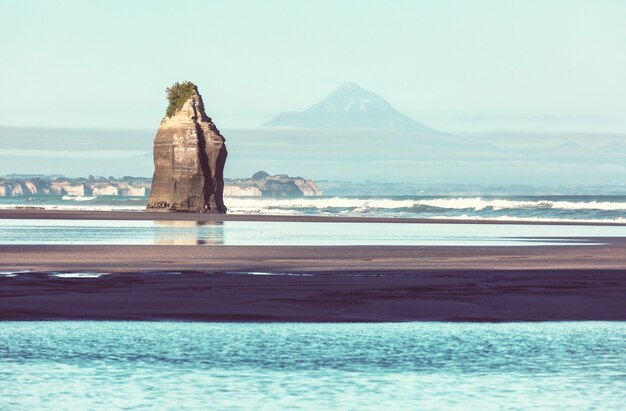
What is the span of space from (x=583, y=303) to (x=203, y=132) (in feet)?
256

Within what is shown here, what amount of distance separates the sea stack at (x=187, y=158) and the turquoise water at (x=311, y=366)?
77.5 m

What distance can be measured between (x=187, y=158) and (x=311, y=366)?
269 ft

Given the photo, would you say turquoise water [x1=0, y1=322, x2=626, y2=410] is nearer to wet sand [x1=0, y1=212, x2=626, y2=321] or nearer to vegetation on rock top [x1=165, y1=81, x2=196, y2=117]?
wet sand [x1=0, y1=212, x2=626, y2=321]

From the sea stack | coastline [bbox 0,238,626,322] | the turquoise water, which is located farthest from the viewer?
the sea stack

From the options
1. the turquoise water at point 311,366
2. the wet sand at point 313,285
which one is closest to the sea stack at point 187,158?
the wet sand at point 313,285

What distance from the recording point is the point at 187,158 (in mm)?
93062

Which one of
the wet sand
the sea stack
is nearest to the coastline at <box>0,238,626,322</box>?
the wet sand

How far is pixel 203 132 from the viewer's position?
94875mm

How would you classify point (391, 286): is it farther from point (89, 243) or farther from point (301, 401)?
point (89, 243)

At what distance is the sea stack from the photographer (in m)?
92.7

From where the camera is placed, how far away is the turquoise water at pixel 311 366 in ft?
33.0

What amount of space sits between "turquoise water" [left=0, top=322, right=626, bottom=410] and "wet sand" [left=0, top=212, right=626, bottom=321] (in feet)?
4.60

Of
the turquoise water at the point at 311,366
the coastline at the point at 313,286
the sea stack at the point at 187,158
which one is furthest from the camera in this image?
the sea stack at the point at 187,158

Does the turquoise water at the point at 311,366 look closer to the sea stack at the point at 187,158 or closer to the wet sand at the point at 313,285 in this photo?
the wet sand at the point at 313,285
